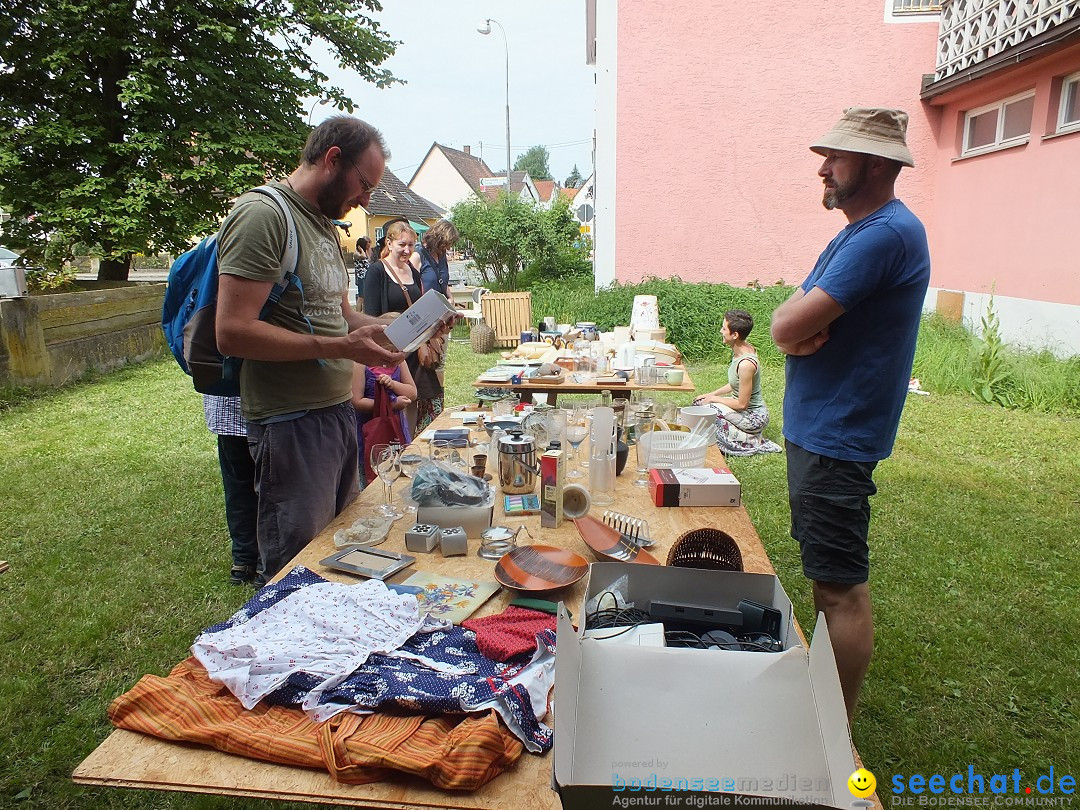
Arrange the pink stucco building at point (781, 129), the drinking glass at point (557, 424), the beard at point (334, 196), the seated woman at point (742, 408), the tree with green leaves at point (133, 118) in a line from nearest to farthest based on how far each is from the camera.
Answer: the beard at point (334, 196), the drinking glass at point (557, 424), the seated woman at point (742, 408), the pink stucco building at point (781, 129), the tree with green leaves at point (133, 118)

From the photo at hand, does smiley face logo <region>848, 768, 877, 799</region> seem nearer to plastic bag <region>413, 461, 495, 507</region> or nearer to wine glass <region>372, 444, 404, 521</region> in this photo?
plastic bag <region>413, 461, 495, 507</region>

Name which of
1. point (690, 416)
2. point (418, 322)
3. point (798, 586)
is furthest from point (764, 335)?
point (418, 322)

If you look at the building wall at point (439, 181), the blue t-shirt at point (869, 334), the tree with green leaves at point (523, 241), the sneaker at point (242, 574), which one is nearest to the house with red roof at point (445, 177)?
the building wall at point (439, 181)

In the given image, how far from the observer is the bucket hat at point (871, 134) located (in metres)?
2.10

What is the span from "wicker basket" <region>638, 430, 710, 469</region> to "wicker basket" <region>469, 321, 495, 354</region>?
29.9 feet

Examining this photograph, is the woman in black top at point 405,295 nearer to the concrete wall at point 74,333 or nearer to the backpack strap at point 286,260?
the backpack strap at point 286,260

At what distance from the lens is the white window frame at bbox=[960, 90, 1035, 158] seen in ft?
27.7

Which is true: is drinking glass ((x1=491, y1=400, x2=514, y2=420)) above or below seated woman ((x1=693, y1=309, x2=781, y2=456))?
above

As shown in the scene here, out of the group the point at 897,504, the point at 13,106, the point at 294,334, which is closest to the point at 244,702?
the point at 294,334

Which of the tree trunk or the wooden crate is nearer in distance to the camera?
the tree trunk

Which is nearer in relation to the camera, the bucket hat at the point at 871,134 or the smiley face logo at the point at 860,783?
the smiley face logo at the point at 860,783

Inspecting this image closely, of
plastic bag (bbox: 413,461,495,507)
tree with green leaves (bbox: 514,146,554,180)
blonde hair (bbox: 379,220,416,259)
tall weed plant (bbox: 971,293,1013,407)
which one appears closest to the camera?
plastic bag (bbox: 413,461,495,507)

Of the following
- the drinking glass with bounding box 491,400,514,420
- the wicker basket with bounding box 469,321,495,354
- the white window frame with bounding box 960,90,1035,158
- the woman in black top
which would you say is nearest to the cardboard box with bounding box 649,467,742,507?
the drinking glass with bounding box 491,400,514,420

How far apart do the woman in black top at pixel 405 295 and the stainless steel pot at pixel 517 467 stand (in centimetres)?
233
